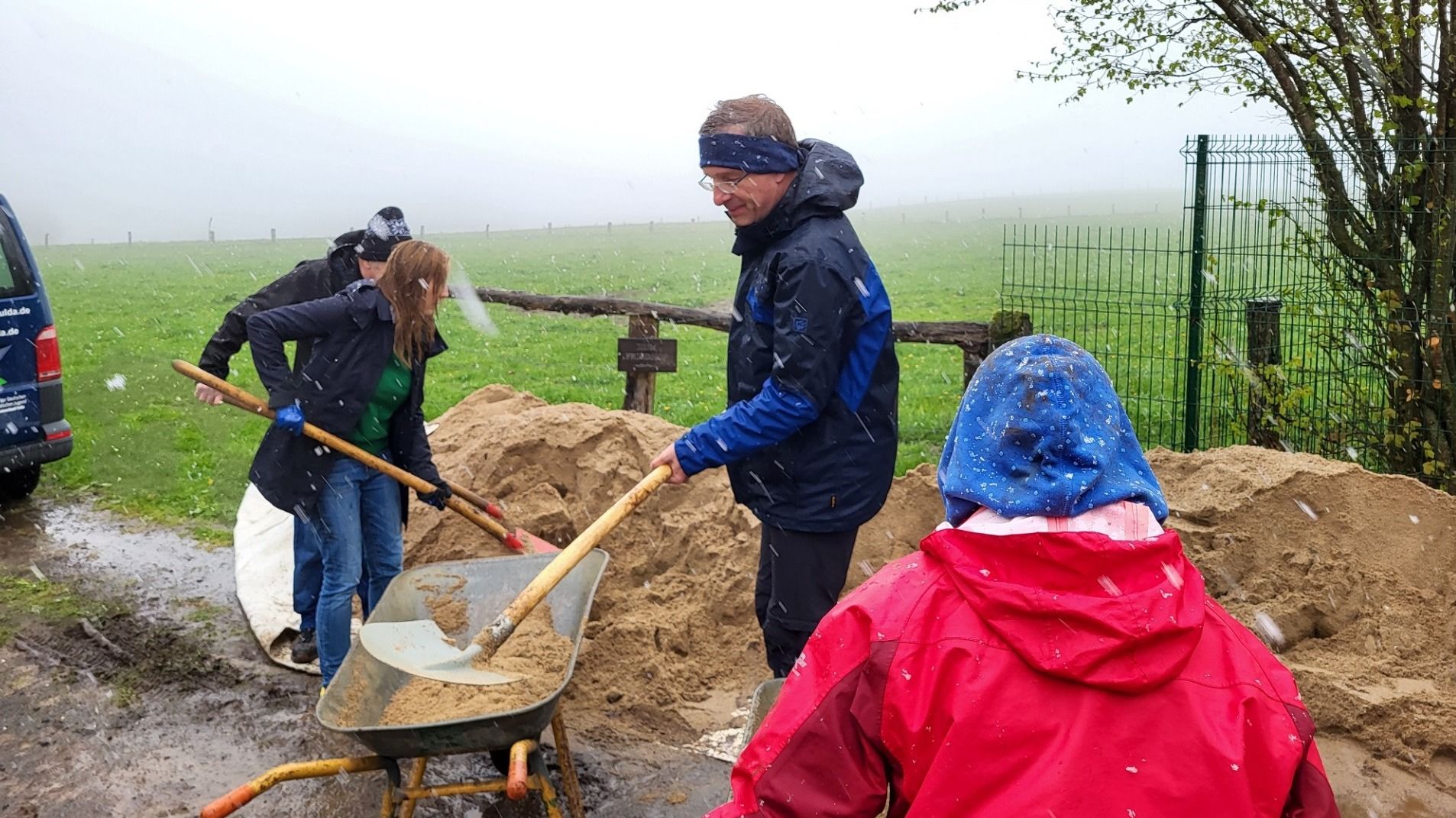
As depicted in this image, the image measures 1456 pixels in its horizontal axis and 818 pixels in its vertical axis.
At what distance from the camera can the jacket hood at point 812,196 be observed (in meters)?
3.26

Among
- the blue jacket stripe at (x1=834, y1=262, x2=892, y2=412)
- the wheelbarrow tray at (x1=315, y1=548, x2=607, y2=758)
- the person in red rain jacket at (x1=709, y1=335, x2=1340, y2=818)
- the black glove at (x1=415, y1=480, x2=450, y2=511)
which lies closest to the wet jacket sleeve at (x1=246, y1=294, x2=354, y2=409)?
the black glove at (x1=415, y1=480, x2=450, y2=511)

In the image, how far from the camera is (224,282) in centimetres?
2761

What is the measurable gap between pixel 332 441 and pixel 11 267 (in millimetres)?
4194

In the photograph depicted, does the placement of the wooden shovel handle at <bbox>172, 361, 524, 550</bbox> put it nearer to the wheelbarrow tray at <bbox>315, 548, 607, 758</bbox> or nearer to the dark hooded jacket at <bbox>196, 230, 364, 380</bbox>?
the dark hooded jacket at <bbox>196, 230, 364, 380</bbox>

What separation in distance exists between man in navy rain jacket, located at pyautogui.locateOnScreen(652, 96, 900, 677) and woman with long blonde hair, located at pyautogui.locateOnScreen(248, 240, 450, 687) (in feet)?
4.71

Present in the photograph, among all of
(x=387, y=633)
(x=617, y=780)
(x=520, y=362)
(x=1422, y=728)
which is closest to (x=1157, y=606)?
(x=387, y=633)

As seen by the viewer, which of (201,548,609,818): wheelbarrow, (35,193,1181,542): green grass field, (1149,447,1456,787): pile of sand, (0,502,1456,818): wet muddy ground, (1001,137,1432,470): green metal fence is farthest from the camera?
(35,193,1181,542): green grass field

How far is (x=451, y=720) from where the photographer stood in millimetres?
2936

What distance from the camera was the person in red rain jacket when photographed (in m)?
1.38

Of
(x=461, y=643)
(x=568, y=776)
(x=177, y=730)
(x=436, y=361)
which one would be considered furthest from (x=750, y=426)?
(x=436, y=361)

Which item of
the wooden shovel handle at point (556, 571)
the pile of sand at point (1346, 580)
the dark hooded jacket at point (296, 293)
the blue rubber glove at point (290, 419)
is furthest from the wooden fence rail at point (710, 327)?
the wooden shovel handle at point (556, 571)

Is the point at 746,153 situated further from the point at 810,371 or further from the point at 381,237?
the point at 381,237

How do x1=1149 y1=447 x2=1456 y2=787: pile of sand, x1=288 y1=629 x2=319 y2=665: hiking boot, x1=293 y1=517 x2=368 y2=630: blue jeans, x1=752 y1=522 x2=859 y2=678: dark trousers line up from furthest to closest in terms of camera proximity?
x1=288 y1=629 x2=319 y2=665: hiking boot → x1=293 y1=517 x2=368 y2=630: blue jeans → x1=1149 y1=447 x2=1456 y2=787: pile of sand → x1=752 y1=522 x2=859 y2=678: dark trousers

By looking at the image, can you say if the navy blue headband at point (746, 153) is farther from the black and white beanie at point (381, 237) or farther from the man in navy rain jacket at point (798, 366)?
the black and white beanie at point (381, 237)
